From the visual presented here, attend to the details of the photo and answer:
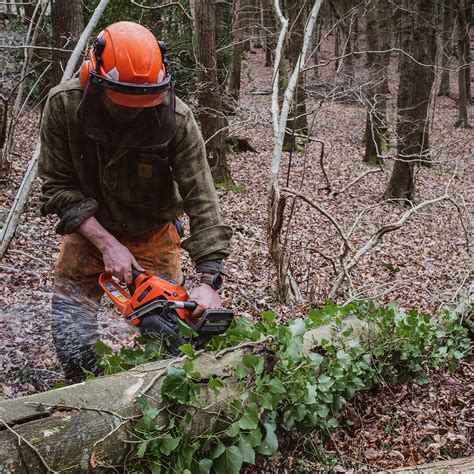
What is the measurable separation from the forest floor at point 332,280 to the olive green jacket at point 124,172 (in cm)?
121

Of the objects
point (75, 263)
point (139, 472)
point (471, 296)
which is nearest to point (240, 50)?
point (471, 296)

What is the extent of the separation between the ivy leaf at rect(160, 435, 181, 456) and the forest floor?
35.9 inches

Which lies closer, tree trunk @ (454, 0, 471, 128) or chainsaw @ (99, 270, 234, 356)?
chainsaw @ (99, 270, 234, 356)

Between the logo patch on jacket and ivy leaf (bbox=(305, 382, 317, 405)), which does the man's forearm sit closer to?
the logo patch on jacket

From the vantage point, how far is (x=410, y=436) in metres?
3.84

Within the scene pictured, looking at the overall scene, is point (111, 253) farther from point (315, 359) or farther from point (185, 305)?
point (315, 359)

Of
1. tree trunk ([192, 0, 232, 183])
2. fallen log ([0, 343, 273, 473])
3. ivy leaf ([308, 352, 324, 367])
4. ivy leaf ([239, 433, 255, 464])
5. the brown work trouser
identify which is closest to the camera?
fallen log ([0, 343, 273, 473])

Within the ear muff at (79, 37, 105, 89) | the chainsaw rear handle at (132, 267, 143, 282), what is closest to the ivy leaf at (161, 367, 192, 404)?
the chainsaw rear handle at (132, 267, 143, 282)

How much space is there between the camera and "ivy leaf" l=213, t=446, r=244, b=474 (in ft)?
8.47

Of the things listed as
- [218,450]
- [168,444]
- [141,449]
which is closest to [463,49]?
[218,450]

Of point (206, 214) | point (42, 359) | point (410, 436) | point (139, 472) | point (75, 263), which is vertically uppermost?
point (206, 214)

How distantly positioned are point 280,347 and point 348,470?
0.82 meters

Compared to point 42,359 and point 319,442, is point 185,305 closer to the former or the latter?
point 319,442

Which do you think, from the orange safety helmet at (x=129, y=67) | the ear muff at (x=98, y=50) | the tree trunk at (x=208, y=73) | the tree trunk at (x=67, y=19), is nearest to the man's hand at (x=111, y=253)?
the orange safety helmet at (x=129, y=67)
